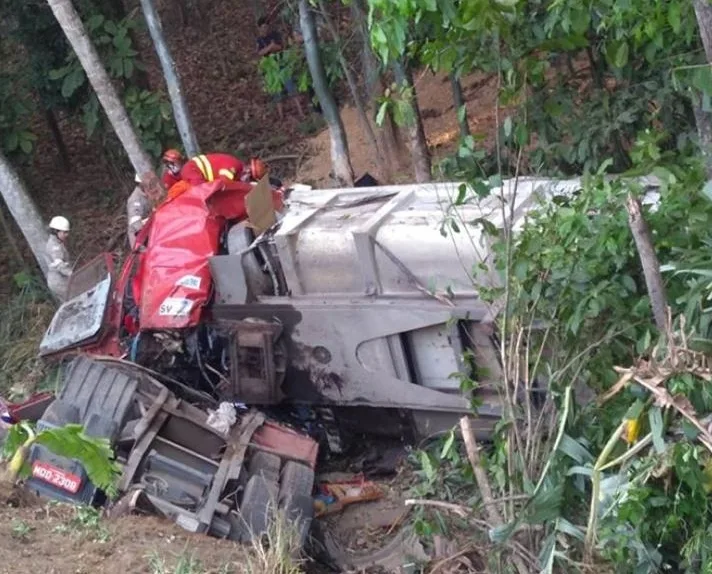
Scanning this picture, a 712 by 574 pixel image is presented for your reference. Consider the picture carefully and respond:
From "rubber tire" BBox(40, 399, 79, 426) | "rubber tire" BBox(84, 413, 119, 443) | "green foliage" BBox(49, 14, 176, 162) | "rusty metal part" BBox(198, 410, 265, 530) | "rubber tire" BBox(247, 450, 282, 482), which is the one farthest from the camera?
"green foliage" BBox(49, 14, 176, 162)

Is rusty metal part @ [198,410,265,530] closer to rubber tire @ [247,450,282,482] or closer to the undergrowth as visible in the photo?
rubber tire @ [247,450,282,482]

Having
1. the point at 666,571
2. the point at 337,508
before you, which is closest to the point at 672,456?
the point at 666,571

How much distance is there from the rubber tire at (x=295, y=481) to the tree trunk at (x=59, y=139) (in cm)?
979

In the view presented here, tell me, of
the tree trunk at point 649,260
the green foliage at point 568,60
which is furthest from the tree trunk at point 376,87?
the tree trunk at point 649,260

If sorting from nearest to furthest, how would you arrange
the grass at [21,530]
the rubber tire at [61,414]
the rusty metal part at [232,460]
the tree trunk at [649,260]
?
the tree trunk at [649,260] → the grass at [21,530] → the rusty metal part at [232,460] → the rubber tire at [61,414]

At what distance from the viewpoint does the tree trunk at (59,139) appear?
16.6 meters

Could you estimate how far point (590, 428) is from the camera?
5148 millimetres

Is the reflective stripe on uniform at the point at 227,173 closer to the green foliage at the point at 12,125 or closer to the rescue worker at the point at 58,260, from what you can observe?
the rescue worker at the point at 58,260

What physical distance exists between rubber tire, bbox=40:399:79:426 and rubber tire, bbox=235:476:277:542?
4.04 feet

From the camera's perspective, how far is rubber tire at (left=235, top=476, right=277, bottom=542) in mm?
7348

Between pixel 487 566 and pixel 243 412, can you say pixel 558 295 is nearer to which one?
pixel 487 566

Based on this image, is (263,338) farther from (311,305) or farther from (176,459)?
(176,459)

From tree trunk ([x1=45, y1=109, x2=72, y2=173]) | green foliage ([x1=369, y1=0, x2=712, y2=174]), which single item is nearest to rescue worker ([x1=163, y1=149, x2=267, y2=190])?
green foliage ([x1=369, y1=0, x2=712, y2=174])

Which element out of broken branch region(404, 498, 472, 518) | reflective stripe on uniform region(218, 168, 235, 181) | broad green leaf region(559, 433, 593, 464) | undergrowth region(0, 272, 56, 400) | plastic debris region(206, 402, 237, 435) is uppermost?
reflective stripe on uniform region(218, 168, 235, 181)
